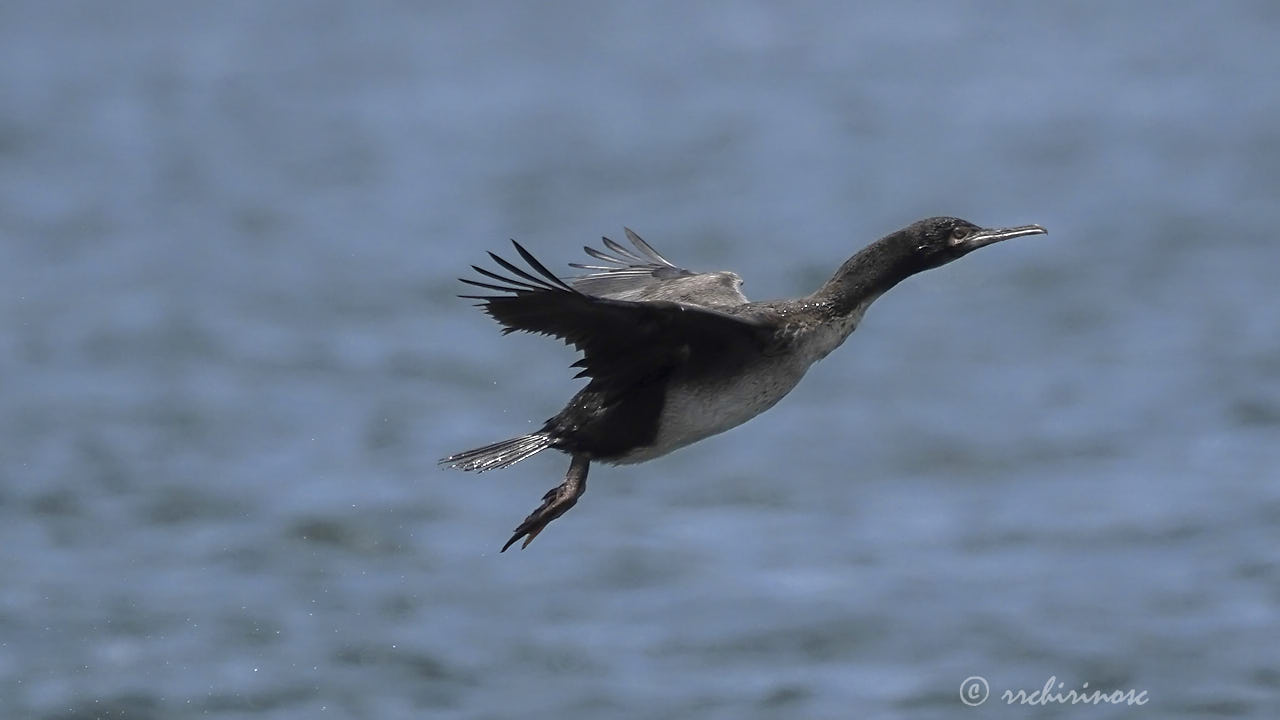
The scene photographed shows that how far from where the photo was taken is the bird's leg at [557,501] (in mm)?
8281

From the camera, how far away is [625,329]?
834 centimetres

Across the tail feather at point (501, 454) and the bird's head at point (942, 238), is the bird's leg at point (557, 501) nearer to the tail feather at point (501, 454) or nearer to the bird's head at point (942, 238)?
the tail feather at point (501, 454)

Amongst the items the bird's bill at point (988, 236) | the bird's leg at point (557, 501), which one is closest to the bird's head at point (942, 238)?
the bird's bill at point (988, 236)

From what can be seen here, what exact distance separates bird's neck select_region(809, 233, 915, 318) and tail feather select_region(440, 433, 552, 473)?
121cm

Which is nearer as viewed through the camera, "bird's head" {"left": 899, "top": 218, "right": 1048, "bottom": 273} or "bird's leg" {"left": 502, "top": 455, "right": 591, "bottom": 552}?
"bird's leg" {"left": 502, "top": 455, "right": 591, "bottom": 552}

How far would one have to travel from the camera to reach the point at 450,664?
43.0 feet

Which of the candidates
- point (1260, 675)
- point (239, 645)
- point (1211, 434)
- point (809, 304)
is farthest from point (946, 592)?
point (809, 304)

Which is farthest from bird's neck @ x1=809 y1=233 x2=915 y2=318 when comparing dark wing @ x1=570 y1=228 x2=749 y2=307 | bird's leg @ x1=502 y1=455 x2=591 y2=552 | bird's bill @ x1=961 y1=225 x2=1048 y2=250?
bird's leg @ x1=502 y1=455 x2=591 y2=552

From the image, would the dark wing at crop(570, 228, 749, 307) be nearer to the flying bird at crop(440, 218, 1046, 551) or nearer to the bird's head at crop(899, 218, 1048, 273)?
the flying bird at crop(440, 218, 1046, 551)

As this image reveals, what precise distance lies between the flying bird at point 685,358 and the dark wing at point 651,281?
65 centimetres

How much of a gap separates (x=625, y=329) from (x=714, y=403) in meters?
0.51

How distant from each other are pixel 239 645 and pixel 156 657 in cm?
48

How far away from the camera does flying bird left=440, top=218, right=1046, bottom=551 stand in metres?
8.33

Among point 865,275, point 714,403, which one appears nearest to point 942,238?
point 865,275
